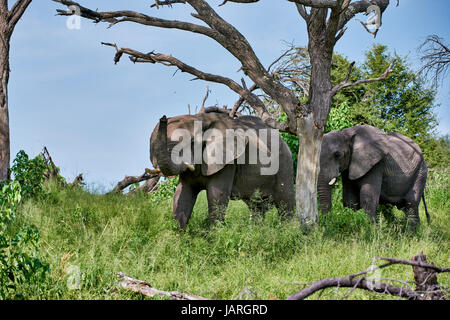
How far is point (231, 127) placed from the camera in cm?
757

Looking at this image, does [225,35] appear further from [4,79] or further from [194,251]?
[4,79]

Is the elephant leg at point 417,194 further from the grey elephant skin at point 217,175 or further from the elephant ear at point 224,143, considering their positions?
the elephant ear at point 224,143

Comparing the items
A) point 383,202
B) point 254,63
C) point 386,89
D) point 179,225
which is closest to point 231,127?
point 254,63

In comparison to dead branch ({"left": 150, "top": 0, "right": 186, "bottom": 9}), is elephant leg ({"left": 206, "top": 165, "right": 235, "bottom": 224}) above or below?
below

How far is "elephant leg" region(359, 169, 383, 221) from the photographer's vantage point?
8719mm

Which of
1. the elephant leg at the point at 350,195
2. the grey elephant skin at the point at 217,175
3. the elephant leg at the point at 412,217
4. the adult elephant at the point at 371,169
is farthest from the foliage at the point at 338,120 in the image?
the grey elephant skin at the point at 217,175

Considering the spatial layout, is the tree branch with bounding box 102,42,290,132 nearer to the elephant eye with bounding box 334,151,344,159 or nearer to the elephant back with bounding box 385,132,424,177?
the elephant eye with bounding box 334,151,344,159

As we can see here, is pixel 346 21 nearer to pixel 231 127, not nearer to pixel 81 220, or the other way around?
pixel 231 127

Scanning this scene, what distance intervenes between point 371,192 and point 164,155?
435 cm

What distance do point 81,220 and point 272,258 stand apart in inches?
105

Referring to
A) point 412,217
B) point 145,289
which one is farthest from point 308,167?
point 145,289

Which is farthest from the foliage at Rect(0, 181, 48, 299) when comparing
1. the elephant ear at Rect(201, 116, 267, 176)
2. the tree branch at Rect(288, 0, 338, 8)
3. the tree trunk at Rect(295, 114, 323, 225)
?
the tree branch at Rect(288, 0, 338, 8)

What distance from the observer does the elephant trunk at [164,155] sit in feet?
20.2

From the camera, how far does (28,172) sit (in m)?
8.70
